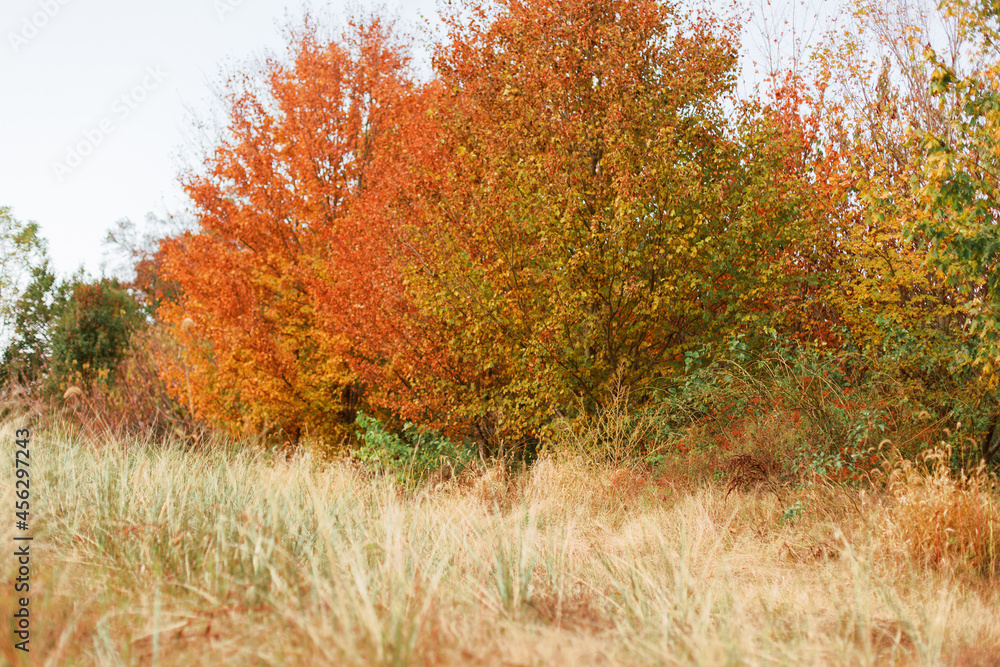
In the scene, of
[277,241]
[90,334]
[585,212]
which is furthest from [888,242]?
[90,334]

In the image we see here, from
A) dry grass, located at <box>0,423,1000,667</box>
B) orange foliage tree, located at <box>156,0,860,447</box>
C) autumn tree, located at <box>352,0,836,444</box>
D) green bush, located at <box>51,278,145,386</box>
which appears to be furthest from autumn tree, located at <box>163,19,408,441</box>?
green bush, located at <box>51,278,145,386</box>

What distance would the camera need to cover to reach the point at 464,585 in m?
3.51

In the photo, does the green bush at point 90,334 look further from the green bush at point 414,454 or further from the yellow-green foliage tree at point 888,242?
the yellow-green foliage tree at point 888,242

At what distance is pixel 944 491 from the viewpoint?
4.91 meters

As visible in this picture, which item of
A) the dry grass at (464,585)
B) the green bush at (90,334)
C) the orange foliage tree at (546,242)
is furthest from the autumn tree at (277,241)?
the green bush at (90,334)

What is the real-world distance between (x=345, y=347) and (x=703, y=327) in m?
4.99

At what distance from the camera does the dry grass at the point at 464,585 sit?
104 inches

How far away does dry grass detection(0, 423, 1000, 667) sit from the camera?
2652 mm

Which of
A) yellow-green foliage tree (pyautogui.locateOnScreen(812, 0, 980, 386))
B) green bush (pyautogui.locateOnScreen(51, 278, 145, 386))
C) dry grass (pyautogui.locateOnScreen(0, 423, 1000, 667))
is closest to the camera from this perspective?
dry grass (pyautogui.locateOnScreen(0, 423, 1000, 667))

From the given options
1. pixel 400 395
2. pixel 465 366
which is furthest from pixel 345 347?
pixel 465 366

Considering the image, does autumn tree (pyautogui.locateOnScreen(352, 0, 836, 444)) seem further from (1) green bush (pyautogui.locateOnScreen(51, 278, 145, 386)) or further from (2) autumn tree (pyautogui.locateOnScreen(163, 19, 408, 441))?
(1) green bush (pyautogui.locateOnScreen(51, 278, 145, 386))

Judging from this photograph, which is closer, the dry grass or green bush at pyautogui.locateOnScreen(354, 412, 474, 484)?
the dry grass

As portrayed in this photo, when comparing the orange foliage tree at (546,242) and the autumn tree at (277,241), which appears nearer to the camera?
the orange foliage tree at (546,242)

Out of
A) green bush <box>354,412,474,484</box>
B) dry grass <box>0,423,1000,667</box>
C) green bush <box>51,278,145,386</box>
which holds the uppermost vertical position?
green bush <box>51,278,145,386</box>
